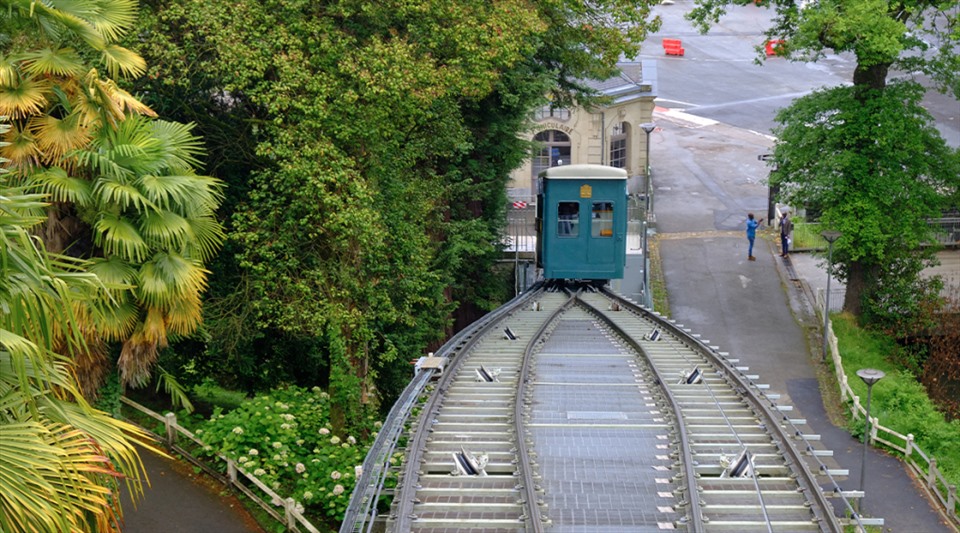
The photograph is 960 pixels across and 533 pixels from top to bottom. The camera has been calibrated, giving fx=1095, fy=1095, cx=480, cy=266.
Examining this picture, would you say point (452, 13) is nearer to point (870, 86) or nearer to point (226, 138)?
point (226, 138)

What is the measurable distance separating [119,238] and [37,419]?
18.4 feet

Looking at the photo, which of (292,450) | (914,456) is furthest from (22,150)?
(914,456)

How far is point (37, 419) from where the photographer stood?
7.55m

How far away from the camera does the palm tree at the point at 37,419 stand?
6.91 meters

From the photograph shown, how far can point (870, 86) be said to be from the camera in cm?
2844

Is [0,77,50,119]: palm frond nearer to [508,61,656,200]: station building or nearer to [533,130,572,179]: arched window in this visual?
[508,61,656,200]: station building

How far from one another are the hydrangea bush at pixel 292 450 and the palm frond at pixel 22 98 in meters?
6.34

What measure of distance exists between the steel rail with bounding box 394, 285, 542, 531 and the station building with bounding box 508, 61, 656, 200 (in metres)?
24.6

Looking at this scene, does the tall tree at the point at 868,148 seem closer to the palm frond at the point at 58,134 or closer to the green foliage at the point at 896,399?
the green foliage at the point at 896,399

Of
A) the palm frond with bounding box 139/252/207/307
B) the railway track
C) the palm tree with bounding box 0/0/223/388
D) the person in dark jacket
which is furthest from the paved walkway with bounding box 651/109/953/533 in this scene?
the palm tree with bounding box 0/0/223/388

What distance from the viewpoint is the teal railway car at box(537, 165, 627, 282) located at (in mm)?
25578

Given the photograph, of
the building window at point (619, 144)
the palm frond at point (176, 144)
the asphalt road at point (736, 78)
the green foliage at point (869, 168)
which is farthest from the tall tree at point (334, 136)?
the asphalt road at point (736, 78)

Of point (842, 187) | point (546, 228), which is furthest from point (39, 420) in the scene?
point (842, 187)

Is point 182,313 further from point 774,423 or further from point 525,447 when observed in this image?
point 774,423
